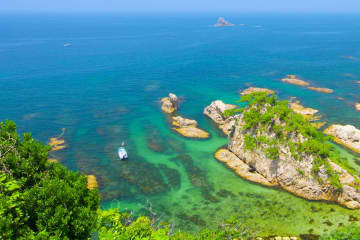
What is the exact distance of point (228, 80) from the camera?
111062mm

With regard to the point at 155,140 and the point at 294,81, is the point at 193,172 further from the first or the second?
the point at 294,81

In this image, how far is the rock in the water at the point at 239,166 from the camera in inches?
1948

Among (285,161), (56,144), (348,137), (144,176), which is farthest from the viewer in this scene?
(56,144)

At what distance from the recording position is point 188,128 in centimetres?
6981

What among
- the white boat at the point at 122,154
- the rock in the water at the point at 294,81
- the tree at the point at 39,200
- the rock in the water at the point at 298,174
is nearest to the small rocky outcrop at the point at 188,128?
the rock in the water at the point at 298,174

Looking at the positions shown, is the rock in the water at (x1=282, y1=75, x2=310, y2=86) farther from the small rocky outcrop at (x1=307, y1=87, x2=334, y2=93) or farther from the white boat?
the white boat

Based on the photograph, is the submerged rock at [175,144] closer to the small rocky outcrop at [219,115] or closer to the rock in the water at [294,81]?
the small rocky outcrop at [219,115]

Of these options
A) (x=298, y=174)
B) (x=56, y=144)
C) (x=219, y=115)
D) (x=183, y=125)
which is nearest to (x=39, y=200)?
(x=298, y=174)

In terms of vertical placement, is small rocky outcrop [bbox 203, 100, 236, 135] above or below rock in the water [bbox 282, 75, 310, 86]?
below

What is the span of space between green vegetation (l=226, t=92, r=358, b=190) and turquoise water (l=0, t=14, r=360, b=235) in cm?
633

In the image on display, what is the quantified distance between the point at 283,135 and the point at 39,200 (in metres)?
41.9

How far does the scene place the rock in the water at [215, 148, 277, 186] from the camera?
49.5 metres

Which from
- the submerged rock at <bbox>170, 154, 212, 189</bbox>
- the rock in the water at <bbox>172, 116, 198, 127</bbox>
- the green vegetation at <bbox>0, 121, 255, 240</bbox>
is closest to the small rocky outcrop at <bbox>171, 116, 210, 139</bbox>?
the rock in the water at <bbox>172, 116, 198, 127</bbox>

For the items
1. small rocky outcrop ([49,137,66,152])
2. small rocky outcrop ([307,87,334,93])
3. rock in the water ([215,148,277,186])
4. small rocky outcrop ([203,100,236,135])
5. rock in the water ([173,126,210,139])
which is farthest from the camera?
small rocky outcrop ([307,87,334,93])
